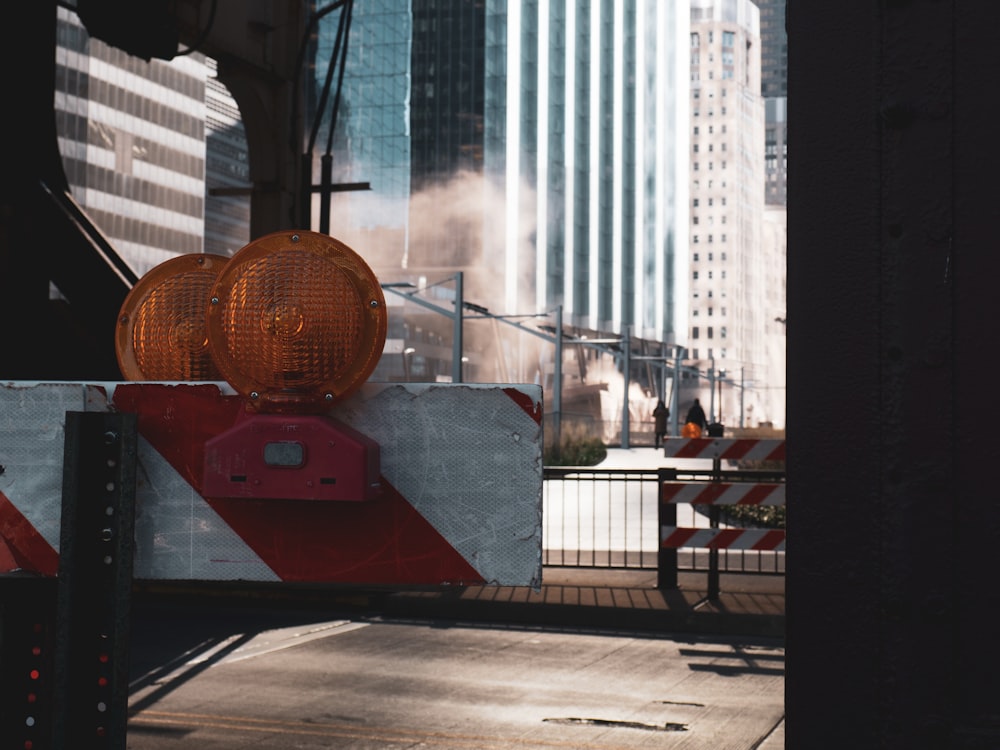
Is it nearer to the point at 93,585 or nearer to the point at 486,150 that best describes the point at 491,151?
the point at 486,150

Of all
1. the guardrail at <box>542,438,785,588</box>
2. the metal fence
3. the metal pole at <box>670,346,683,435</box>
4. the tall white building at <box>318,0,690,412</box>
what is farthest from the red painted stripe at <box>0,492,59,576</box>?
the tall white building at <box>318,0,690,412</box>

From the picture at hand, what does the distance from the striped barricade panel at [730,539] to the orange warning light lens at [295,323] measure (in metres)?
8.34

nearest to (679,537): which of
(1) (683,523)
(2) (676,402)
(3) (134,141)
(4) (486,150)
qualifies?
(1) (683,523)

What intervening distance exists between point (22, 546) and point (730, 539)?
Result: 8.74m

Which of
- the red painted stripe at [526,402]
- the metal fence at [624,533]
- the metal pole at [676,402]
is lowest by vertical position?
the metal fence at [624,533]

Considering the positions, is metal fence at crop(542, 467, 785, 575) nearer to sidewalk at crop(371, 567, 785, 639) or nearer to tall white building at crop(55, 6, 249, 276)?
sidewalk at crop(371, 567, 785, 639)

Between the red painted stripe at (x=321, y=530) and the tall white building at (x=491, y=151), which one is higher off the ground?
the tall white building at (x=491, y=151)

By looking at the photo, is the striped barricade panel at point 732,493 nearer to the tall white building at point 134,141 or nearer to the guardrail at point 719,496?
the guardrail at point 719,496

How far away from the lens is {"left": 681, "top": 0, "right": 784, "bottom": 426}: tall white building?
18425cm

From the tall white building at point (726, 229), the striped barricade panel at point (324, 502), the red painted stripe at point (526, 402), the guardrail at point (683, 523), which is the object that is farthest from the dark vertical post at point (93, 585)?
the tall white building at point (726, 229)

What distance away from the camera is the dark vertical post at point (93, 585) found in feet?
6.51

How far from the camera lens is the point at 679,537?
1084 cm

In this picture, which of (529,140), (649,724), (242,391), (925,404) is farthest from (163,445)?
(529,140)

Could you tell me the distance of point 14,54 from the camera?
9477 mm
